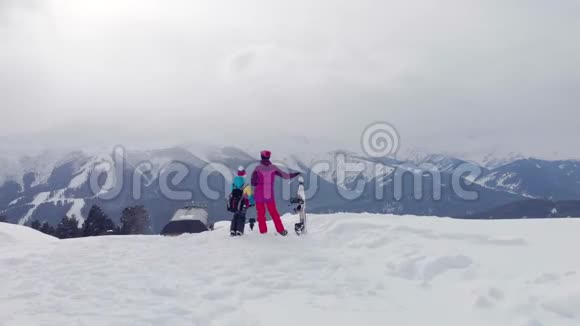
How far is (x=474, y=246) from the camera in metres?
8.90

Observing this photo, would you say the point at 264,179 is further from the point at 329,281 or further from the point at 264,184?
the point at 329,281

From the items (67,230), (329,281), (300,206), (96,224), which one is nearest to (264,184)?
(300,206)

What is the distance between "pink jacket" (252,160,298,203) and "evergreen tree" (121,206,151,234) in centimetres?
6760

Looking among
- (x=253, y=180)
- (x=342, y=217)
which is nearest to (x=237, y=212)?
(x=253, y=180)

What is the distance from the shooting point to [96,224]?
238 ft

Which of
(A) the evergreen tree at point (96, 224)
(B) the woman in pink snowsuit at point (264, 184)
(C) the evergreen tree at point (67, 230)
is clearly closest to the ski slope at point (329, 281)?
(B) the woman in pink snowsuit at point (264, 184)

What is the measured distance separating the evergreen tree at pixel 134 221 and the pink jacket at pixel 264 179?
67603 millimetres

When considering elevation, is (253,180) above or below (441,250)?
above

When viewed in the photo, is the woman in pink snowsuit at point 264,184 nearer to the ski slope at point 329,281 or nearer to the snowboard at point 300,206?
the snowboard at point 300,206

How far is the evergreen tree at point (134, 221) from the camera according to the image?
7675 centimetres

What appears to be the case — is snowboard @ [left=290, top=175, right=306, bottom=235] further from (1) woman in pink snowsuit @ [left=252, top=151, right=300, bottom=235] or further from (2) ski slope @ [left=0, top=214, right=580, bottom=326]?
(2) ski slope @ [left=0, top=214, right=580, bottom=326]

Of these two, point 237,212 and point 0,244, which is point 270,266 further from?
point 0,244

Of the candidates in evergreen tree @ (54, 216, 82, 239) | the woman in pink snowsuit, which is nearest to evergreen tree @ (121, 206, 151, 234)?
evergreen tree @ (54, 216, 82, 239)

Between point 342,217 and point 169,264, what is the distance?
23.0 ft
